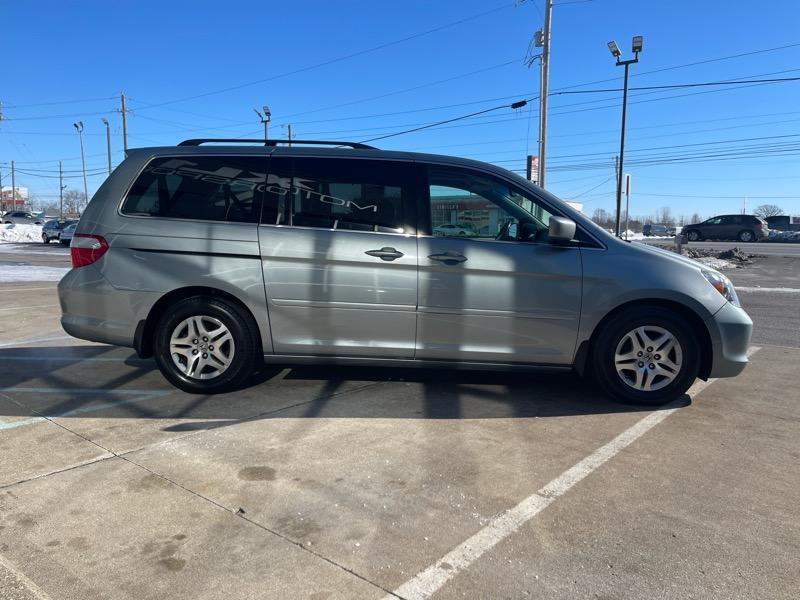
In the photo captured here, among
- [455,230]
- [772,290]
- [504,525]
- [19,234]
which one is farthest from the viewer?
[19,234]

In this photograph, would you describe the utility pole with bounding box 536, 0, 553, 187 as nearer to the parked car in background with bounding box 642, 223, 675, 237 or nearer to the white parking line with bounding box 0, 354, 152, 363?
the white parking line with bounding box 0, 354, 152, 363

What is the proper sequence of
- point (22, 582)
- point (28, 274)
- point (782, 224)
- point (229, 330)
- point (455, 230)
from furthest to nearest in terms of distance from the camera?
1. point (782, 224)
2. point (28, 274)
3. point (229, 330)
4. point (455, 230)
5. point (22, 582)

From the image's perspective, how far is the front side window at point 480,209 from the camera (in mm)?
4484

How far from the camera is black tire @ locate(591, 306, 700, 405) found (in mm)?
4371

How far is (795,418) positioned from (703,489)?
1762mm

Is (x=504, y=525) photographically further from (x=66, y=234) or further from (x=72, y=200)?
(x=72, y=200)

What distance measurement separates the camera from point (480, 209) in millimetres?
4535

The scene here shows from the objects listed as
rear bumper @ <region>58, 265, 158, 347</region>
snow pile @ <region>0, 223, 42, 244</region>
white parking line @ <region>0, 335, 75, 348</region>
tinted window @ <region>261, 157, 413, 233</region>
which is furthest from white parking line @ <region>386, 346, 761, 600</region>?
snow pile @ <region>0, 223, 42, 244</region>

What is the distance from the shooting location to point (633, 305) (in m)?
4.41

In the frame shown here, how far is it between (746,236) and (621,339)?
132ft

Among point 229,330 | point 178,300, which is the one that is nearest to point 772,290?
point 229,330

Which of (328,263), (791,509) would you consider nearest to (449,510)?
(791,509)

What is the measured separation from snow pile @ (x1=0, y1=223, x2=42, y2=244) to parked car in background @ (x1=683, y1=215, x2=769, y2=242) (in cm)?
4998

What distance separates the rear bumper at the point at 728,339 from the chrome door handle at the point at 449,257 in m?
1.97
